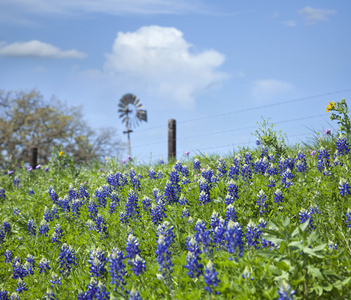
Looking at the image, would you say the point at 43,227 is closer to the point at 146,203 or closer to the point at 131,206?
the point at 131,206

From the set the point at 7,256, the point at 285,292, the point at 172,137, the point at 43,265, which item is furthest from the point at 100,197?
the point at 172,137

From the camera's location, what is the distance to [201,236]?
425 centimetres

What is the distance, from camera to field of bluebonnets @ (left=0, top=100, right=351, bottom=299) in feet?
12.3

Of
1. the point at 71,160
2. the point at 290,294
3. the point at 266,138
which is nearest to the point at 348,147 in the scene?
the point at 266,138

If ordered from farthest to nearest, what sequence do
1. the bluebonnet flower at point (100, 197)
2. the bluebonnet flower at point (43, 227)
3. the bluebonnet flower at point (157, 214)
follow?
the bluebonnet flower at point (100, 197) < the bluebonnet flower at point (43, 227) < the bluebonnet flower at point (157, 214)

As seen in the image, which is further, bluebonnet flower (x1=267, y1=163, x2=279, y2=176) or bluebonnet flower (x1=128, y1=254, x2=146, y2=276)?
bluebonnet flower (x1=267, y1=163, x2=279, y2=176)

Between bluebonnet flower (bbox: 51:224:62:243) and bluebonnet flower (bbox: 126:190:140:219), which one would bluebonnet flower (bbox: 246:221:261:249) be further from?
bluebonnet flower (bbox: 51:224:62:243)

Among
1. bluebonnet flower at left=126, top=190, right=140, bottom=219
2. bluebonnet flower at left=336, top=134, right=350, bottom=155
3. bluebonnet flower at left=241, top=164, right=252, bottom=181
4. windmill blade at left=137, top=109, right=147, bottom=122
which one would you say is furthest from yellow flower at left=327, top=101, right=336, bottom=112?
windmill blade at left=137, top=109, right=147, bottom=122

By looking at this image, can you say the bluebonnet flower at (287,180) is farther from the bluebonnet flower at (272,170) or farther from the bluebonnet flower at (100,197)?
the bluebonnet flower at (100,197)

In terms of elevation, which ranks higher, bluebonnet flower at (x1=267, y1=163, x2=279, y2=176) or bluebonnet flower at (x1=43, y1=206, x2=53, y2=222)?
bluebonnet flower at (x1=267, y1=163, x2=279, y2=176)

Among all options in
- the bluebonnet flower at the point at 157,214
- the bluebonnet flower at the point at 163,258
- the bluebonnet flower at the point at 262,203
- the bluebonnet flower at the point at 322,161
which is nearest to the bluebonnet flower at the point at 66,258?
the bluebonnet flower at the point at 157,214

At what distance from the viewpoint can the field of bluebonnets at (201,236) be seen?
374cm

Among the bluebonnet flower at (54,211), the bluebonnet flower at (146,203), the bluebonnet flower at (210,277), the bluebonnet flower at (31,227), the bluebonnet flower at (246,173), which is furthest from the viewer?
the bluebonnet flower at (54,211)

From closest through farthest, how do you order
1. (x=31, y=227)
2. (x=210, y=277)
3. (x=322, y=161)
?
(x=210, y=277)
(x=322, y=161)
(x=31, y=227)
